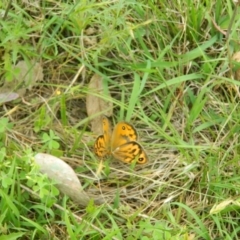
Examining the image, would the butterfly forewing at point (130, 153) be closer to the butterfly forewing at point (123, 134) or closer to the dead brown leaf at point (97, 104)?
the butterfly forewing at point (123, 134)

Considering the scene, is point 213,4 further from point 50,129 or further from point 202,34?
point 50,129

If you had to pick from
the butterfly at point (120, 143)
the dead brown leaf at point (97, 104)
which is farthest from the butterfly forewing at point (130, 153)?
the dead brown leaf at point (97, 104)

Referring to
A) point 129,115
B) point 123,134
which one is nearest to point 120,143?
point 123,134

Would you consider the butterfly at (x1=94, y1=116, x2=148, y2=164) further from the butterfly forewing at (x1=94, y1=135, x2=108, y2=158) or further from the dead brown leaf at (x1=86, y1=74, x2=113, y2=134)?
the dead brown leaf at (x1=86, y1=74, x2=113, y2=134)

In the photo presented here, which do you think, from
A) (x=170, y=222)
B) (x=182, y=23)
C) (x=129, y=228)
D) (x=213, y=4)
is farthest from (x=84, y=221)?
(x=213, y=4)

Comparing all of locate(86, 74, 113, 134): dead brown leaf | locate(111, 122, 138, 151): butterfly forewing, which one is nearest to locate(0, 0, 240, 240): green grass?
locate(86, 74, 113, 134): dead brown leaf

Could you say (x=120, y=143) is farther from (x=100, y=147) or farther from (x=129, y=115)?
(x=129, y=115)

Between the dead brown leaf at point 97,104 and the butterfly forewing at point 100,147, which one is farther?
the dead brown leaf at point 97,104
